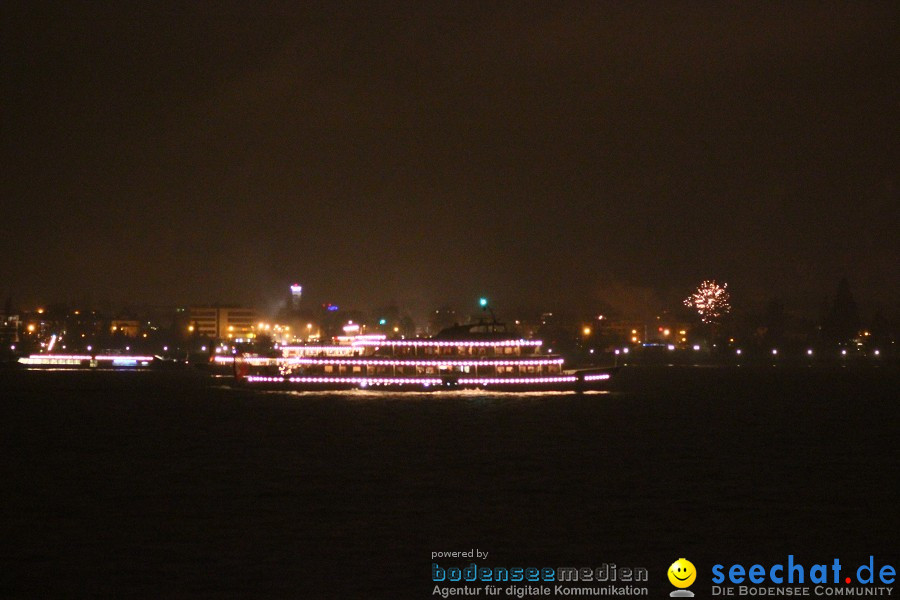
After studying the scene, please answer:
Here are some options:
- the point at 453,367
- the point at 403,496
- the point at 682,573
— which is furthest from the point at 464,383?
the point at 682,573

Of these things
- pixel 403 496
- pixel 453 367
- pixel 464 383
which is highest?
pixel 453 367

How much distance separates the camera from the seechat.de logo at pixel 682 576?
73.8 feet

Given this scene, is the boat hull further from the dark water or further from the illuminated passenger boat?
the dark water

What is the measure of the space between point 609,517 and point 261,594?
12241 mm

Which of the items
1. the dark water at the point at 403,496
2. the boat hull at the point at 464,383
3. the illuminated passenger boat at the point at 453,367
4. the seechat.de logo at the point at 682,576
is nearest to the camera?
the seechat.de logo at the point at 682,576

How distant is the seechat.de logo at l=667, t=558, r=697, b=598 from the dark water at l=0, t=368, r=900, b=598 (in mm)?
280

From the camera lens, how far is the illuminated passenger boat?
3396 inches

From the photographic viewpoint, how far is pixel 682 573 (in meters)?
23.8

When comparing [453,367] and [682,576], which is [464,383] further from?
[682,576]

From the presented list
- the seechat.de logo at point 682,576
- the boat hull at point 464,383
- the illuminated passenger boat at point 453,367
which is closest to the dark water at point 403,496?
the seechat.de logo at point 682,576

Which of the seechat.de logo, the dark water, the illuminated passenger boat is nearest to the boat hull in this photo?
the illuminated passenger boat

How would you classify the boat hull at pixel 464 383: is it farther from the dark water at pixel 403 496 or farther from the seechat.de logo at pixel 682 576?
the seechat.de logo at pixel 682 576

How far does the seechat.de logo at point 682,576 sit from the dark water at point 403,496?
11.0 inches

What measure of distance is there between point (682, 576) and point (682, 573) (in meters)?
0.18
